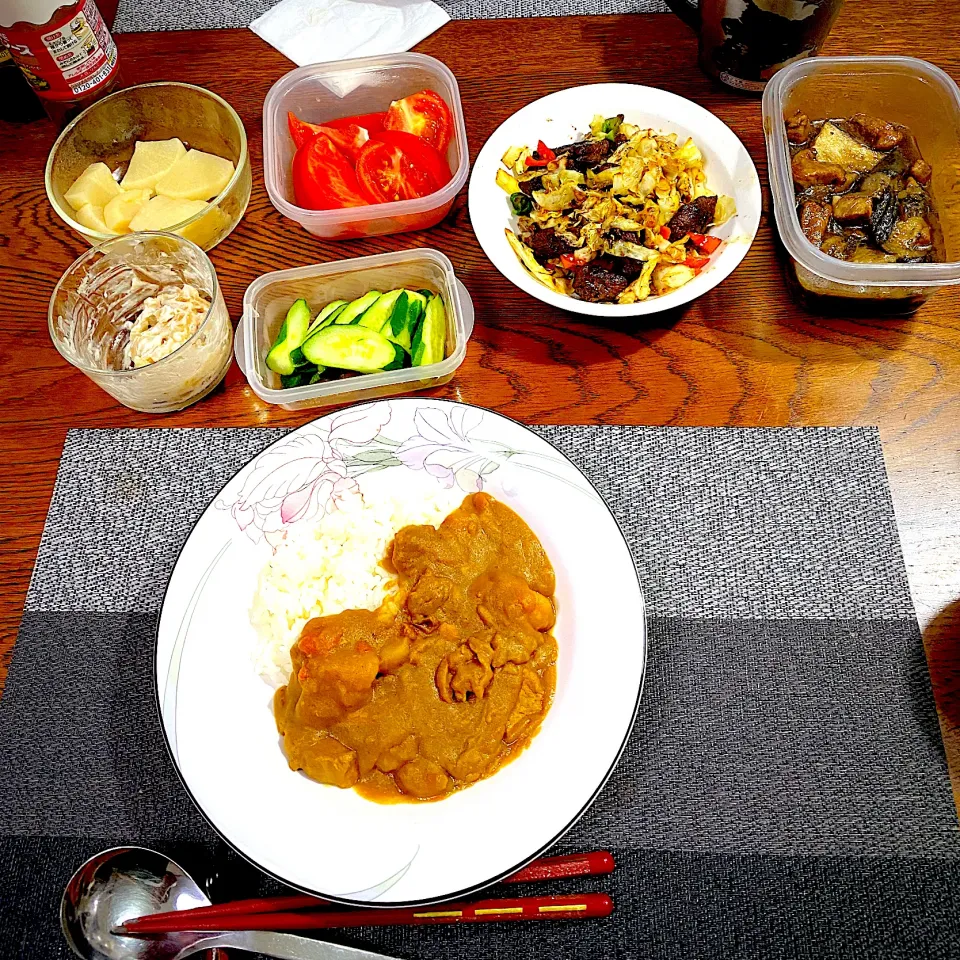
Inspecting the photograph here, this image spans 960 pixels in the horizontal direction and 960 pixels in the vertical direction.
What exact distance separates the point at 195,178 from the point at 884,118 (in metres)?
1.64

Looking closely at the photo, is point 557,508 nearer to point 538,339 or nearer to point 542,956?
point 538,339

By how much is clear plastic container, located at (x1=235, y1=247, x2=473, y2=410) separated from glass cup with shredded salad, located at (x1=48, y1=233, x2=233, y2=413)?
0.27 feet

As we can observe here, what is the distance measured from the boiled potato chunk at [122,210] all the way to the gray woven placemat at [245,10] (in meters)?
0.69

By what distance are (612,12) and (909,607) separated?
174 cm

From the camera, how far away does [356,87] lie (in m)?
2.05

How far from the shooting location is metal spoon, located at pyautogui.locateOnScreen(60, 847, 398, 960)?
126 centimetres

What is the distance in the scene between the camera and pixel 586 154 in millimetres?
1870

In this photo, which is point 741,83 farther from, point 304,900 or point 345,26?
point 304,900

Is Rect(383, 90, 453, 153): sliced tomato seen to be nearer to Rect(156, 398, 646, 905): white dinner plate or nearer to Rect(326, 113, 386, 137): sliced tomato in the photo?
Rect(326, 113, 386, 137): sliced tomato

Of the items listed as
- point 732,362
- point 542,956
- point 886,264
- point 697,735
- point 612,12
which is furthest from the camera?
point 612,12

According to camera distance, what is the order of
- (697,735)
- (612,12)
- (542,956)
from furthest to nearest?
1. (612,12)
2. (697,735)
3. (542,956)

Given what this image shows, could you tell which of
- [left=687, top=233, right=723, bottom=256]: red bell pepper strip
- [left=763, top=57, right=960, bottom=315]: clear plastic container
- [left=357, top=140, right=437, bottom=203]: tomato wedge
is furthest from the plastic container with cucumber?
[left=763, top=57, right=960, bottom=315]: clear plastic container

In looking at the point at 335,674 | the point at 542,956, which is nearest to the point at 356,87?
the point at 335,674

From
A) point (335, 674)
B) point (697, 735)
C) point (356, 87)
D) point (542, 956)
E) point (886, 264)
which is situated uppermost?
point (356, 87)
